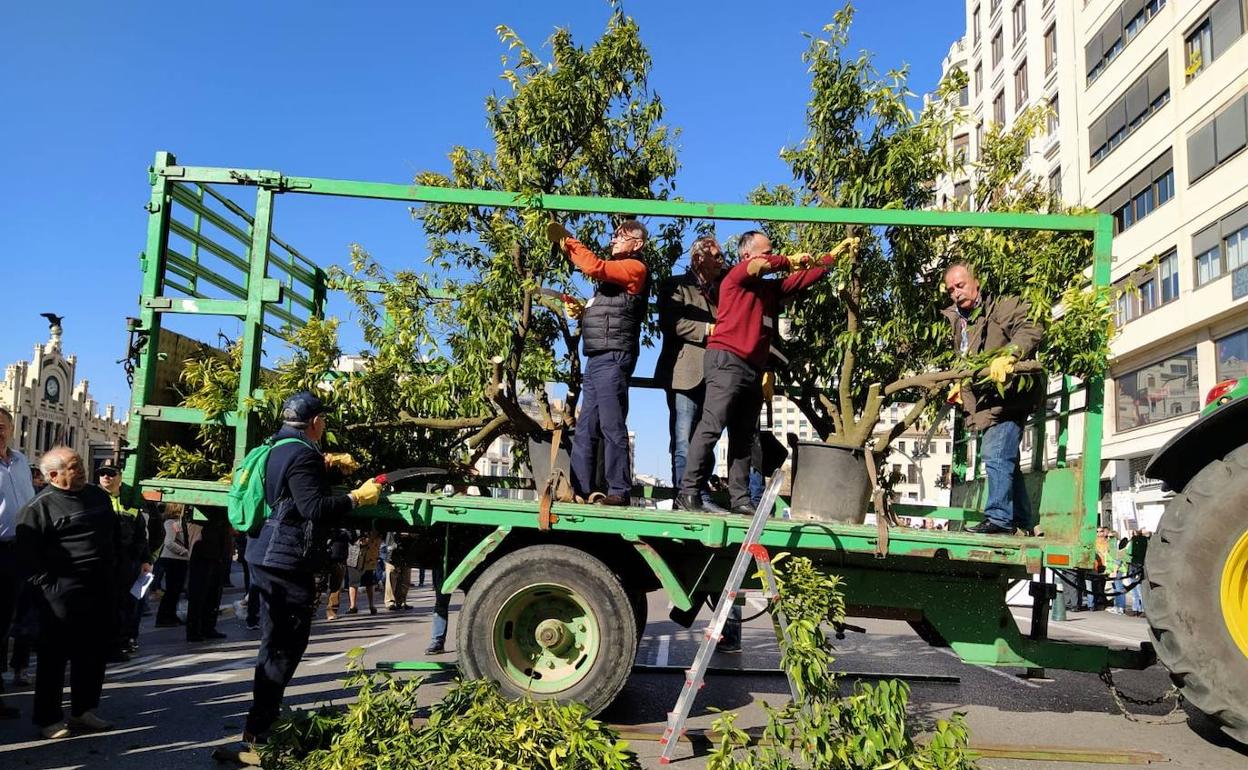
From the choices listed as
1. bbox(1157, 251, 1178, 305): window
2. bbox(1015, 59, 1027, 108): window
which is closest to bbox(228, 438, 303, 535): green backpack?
bbox(1157, 251, 1178, 305): window

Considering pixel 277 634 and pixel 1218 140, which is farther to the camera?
pixel 1218 140

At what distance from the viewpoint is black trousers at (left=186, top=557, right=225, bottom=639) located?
388 inches

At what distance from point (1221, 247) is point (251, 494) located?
77.6 ft

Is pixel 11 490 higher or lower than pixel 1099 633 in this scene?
higher

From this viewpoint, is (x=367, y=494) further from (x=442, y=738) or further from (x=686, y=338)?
(x=686, y=338)

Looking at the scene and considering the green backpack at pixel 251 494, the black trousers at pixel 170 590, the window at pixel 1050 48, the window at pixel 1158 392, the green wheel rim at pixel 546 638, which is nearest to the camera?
the green backpack at pixel 251 494

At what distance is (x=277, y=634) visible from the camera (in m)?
4.56

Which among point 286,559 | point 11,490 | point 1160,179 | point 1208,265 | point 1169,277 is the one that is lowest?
point 286,559

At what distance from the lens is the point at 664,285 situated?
6.37 meters

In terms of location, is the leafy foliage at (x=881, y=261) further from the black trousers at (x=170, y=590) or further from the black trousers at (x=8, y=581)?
the black trousers at (x=170, y=590)

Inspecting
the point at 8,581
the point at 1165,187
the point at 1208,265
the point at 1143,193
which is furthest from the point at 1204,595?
the point at 1143,193

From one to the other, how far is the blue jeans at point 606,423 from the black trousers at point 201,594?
590 centimetres

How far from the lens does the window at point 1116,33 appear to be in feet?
84.6

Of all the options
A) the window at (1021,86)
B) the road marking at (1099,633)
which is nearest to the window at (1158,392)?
the road marking at (1099,633)
